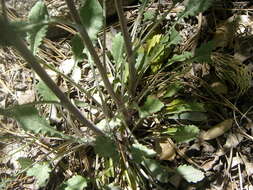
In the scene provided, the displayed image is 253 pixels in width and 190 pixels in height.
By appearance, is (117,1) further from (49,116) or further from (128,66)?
(49,116)

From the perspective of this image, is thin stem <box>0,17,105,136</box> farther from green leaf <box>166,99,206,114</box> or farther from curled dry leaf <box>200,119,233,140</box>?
curled dry leaf <box>200,119,233,140</box>

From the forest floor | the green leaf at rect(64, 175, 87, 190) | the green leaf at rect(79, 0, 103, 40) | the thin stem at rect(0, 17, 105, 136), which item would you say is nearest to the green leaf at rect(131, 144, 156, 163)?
the forest floor

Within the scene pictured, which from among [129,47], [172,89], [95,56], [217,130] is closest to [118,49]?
[129,47]

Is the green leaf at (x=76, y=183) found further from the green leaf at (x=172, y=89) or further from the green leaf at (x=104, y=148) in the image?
the green leaf at (x=172, y=89)

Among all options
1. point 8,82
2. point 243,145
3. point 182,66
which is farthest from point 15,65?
point 243,145

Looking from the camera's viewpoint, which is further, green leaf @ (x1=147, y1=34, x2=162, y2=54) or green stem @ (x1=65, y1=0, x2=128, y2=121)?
green leaf @ (x1=147, y1=34, x2=162, y2=54)

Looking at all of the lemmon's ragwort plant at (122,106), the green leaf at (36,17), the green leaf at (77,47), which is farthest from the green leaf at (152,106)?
the green leaf at (36,17)
